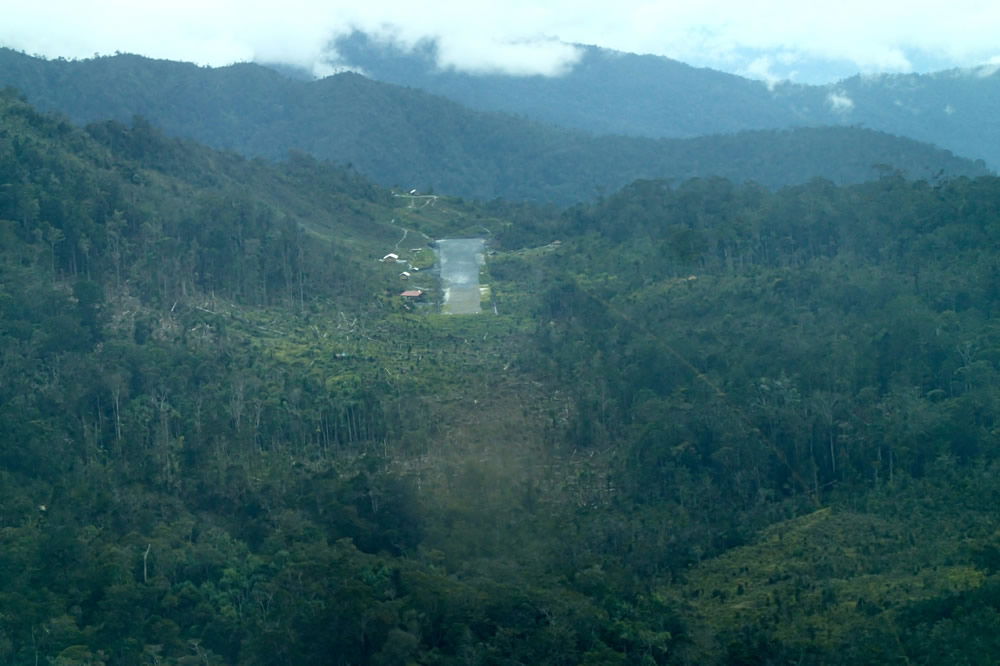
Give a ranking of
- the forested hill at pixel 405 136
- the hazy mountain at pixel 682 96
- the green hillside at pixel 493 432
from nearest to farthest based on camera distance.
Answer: the green hillside at pixel 493 432, the forested hill at pixel 405 136, the hazy mountain at pixel 682 96

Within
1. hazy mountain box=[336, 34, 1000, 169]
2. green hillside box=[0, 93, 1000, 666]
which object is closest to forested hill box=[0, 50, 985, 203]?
hazy mountain box=[336, 34, 1000, 169]

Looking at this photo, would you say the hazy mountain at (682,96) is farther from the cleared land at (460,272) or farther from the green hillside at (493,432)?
the green hillside at (493,432)

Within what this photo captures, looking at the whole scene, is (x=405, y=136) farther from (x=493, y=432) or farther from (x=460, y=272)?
(x=493, y=432)

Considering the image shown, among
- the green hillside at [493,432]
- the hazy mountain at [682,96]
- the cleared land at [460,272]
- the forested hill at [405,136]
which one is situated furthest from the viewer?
the hazy mountain at [682,96]

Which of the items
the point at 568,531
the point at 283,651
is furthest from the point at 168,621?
the point at 568,531

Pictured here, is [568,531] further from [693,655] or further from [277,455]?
[277,455]

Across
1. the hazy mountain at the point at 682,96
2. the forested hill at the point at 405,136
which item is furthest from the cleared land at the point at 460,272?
the hazy mountain at the point at 682,96

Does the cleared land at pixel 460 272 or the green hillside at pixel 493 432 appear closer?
the green hillside at pixel 493 432
